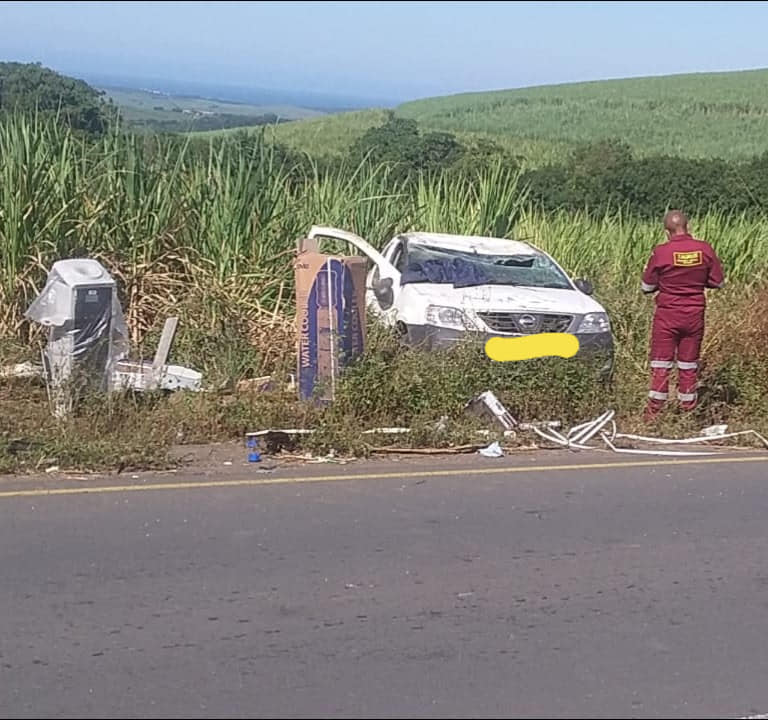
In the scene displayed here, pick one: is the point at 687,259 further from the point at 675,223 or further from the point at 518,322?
the point at 518,322

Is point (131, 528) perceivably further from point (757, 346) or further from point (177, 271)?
point (757, 346)

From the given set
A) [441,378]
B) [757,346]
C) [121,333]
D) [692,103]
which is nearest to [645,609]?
[441,378]

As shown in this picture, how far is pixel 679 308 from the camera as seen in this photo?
10.2 metres

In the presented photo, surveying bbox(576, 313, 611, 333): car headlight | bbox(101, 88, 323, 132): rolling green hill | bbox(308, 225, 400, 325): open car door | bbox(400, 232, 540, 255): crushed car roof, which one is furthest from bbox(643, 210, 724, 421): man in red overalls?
bbox(101, 88, 323, 132): rolling green hill

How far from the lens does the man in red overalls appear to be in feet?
33.5

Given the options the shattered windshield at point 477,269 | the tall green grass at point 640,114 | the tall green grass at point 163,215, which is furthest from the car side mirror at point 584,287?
the tall green grass at point 640,114

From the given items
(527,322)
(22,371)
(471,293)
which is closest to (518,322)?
(527,322)

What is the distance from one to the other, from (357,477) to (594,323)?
412 cm

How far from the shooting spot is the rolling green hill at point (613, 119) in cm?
4363

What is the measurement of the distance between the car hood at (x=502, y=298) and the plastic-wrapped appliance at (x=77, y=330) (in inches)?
121

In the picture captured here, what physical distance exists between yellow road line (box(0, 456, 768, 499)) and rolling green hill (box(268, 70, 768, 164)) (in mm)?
26693

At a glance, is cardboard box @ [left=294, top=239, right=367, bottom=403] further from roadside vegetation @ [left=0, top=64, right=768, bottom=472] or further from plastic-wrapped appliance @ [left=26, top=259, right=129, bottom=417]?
plastic-wrapped appliance @ [left=26, top=259, right=129, bottom=417]

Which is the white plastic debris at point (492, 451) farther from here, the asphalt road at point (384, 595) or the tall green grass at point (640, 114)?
the tall green grass at point (640, 114)

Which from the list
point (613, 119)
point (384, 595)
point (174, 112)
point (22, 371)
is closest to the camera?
point (384, 595)
